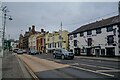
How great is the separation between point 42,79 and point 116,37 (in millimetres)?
31626

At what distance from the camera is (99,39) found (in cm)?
4788

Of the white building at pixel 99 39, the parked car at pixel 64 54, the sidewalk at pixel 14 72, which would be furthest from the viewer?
the white building at pixel 99 39

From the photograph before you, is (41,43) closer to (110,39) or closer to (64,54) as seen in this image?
(110,39)

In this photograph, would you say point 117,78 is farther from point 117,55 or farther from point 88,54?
point 88,54

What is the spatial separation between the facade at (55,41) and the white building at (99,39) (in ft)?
42.6

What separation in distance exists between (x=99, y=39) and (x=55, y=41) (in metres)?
34.1

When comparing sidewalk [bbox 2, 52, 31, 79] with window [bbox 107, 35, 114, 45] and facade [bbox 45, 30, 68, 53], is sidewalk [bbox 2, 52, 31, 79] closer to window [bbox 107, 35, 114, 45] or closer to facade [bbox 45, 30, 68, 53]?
window [bbox 107, 35, 114, 45]

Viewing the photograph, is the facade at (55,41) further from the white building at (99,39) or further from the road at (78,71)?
the road at (78,71)

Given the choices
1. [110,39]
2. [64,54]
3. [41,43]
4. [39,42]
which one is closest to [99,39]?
[110,39]

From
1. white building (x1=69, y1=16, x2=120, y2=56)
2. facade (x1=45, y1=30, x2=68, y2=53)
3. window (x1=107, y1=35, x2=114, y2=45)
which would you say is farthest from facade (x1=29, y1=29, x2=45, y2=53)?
window (x1=107, y1=35, x2=114, y2=45)

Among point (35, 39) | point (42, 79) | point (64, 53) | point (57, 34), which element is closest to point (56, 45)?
point (57, 34)

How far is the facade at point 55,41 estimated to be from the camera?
74.3m

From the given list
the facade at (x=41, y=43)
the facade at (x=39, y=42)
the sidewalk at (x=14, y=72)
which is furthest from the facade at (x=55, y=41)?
the sidewalk at (x=14, y=72)

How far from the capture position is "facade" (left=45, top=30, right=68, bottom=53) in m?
74.3
